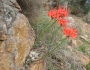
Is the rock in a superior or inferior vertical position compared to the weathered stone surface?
inferior

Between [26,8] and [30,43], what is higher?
[26,8]

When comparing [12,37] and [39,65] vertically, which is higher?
[12,37]

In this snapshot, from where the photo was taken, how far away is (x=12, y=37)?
4328mm

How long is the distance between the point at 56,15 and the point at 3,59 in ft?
4.06

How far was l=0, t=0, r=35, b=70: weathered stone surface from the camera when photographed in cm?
414

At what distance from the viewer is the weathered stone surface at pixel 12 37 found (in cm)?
414

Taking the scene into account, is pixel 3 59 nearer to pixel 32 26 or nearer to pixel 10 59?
pixel 10 59

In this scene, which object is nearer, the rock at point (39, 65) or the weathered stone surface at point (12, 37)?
the weathered stone surface at point (12, 37)

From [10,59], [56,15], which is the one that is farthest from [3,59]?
[56,15]

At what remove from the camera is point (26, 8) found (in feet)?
17.2

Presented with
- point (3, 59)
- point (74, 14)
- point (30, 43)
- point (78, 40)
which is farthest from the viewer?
point (74, 14)

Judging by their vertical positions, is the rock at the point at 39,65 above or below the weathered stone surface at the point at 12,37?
below

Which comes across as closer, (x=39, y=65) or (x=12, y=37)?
(x=12, y=37)

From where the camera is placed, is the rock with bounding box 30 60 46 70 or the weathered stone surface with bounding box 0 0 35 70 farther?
the rock with bounding box 30 60 46 70
